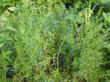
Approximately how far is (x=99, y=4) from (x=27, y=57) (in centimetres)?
166

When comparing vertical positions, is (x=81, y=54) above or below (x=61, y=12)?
below

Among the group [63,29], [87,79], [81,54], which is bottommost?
[87,79]

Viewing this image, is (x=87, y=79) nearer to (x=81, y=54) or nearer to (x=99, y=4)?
(x=81, y=54)

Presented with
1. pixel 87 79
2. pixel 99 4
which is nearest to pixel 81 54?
pixel 87 79

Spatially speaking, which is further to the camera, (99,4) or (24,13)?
(99,4)

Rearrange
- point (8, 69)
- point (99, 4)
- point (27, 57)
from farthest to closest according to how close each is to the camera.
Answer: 1. point (99, 4)
2. point (8, 69)
3. point (27, 57)

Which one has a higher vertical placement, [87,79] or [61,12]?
[61,12]

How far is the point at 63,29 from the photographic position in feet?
9.93

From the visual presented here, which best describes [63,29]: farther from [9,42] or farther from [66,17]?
[9,42]

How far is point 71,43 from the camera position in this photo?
2949 mm

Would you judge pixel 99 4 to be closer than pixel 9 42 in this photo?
No

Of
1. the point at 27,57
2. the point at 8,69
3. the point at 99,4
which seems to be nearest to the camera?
the point at 27,57

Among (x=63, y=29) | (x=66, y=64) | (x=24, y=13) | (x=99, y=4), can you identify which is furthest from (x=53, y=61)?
(x=99, y=4)

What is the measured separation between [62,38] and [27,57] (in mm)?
422
